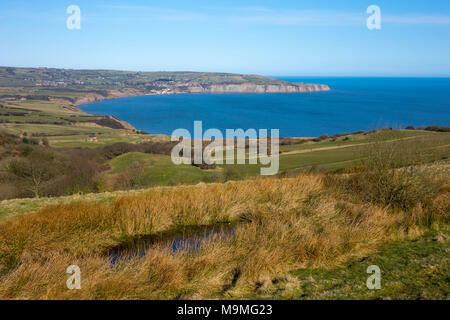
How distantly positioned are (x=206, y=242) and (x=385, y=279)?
12.4 feet

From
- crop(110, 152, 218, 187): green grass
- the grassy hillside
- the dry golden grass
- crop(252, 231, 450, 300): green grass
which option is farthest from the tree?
crop(252, 231, 450, 300): green grass

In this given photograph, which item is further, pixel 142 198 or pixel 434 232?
pixel 142 198

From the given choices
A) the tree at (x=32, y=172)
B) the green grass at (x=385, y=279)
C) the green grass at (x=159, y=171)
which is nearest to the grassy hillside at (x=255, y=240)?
the green grass at (x=385, y=279)

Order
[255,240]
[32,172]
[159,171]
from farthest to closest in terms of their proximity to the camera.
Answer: [159,171] < [32,172] < [255,240]

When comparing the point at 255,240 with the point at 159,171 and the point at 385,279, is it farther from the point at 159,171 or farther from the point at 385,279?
the point at 159,171

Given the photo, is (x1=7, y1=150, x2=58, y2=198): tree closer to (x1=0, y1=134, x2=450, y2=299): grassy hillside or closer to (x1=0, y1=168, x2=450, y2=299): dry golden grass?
(x1=0, y1=134, x2=450, y2=299): grassy hillside

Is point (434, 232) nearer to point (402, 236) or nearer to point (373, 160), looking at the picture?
point (402, 236)

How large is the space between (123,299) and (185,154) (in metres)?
34.6

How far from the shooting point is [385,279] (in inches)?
228

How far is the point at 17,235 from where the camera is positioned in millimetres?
7570

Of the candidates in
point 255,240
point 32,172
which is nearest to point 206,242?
point 255,240

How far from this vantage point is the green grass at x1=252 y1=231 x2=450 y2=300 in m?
5.29

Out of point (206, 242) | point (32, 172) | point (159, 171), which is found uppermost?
point (206, 242)

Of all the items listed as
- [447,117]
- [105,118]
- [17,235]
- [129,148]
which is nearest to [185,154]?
[129,148]
